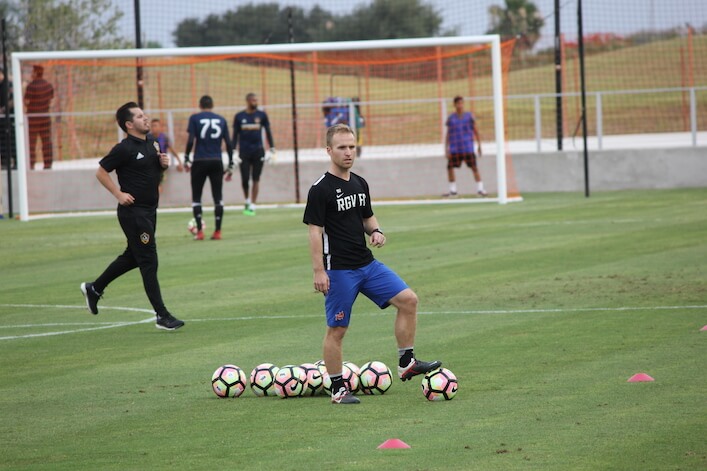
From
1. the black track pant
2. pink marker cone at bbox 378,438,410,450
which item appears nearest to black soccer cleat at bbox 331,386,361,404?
pink marker cone at bbox 378,438,410,450

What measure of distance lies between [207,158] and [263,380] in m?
11.9

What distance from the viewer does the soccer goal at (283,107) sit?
25391mm

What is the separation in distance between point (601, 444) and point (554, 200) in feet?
62.9

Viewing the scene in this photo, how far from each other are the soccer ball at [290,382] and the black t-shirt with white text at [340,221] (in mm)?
766

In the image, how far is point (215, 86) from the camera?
3869 cm

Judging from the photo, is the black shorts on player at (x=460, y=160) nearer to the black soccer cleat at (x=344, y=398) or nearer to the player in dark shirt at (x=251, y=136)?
the player in dark shirt at (x=251, y=136)

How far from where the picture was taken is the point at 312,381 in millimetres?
8469

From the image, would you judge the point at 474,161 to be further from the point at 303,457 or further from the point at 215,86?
the point at 303,457

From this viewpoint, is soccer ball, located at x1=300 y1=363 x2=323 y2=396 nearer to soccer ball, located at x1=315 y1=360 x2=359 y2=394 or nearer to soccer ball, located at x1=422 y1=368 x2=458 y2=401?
soccer ball, located at x1=315 y1=360 x2=359 y2=394

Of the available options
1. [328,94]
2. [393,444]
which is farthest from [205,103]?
[328,94]

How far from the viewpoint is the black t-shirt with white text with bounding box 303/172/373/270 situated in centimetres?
826

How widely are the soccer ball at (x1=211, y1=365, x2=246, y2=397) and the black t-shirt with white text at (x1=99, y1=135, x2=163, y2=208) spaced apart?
3.78 metres

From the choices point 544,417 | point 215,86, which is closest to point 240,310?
point 544,417

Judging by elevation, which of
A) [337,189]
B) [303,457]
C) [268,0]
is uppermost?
[268,0]
